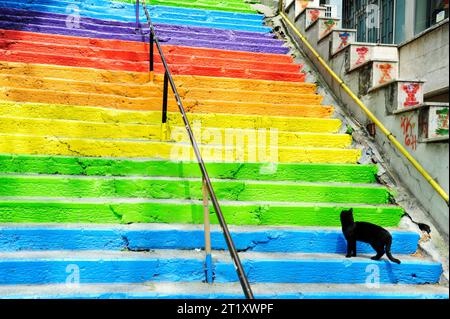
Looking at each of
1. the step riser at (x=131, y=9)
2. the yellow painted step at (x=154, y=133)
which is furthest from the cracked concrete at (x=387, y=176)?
the step riser at (x=131, y=9)

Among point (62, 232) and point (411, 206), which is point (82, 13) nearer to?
point (62, 232)

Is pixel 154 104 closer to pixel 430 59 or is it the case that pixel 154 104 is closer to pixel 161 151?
pixel 161 151

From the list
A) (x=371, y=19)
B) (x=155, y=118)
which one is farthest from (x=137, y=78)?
(x=371, y=19)

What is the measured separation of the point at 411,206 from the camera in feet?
13.9

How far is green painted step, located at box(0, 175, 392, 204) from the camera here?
12.8 feet

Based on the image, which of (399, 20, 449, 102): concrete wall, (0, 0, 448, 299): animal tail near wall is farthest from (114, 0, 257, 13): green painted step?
(399, 20, 449, 102): concrete wall

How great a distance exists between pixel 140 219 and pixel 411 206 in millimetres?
2569

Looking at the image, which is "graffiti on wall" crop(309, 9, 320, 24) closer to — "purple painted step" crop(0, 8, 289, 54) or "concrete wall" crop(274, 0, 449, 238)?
"purple painted step" crop(0, 8, 289, 54)

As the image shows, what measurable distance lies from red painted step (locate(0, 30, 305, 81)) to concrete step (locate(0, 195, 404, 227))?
10.6 feet

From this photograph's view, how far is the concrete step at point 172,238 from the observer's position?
340 cm

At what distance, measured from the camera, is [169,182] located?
161 inches

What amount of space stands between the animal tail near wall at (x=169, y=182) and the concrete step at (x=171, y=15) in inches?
50.1

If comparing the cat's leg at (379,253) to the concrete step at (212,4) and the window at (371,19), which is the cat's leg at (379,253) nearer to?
the window at (371,19)

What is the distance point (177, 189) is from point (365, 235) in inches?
67.5
